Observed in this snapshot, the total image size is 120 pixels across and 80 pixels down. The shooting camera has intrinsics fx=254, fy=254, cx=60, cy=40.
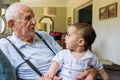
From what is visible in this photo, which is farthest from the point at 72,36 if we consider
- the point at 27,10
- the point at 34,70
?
the point at 27,10

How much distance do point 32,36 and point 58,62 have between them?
43cm

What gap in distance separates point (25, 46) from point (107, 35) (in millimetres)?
4024

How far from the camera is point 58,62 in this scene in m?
1.56

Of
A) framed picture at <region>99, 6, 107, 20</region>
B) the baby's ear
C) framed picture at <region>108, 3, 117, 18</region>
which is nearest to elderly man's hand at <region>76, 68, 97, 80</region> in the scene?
the baby's ear

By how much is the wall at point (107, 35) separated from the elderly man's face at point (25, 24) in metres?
3.42

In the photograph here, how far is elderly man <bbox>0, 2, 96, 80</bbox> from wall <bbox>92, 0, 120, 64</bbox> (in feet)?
10.9

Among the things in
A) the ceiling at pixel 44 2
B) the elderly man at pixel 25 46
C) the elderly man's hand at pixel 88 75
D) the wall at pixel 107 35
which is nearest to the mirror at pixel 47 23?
the ceiling at pixel 44 2

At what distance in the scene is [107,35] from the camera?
5.62m

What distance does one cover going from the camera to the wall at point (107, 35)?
5121 millimetres

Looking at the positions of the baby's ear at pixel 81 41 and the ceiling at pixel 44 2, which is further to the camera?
the ceiling at pixel 44 2

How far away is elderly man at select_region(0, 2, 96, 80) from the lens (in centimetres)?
172

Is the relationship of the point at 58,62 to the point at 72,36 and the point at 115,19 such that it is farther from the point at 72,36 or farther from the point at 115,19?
the point at 115,19

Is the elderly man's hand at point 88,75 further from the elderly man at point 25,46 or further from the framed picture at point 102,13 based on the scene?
the framed picture at point 102,13

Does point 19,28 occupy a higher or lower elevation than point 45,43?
higher
